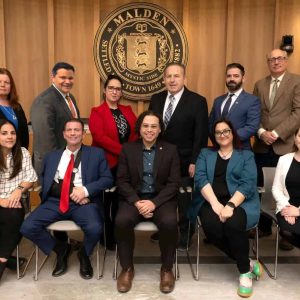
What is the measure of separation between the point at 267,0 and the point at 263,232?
10.0 feet

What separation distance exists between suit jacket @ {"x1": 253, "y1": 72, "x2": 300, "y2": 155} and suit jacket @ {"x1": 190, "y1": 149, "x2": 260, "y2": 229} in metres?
0.58

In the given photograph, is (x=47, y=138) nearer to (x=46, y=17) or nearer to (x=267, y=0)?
(x=46, y=17)

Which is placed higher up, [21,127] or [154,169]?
[21,127]

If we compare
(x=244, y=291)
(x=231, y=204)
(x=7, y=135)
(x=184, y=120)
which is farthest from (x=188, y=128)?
(x=7, y=135)

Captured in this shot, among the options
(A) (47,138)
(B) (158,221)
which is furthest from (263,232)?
(A) (47,138)

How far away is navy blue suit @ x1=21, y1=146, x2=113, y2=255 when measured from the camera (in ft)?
9.39

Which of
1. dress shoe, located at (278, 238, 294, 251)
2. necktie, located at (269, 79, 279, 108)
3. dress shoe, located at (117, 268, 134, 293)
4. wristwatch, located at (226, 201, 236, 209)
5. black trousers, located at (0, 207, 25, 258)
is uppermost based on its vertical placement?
necktie, located at (269, 79, 279, 108)

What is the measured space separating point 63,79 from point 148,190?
46.3 inches

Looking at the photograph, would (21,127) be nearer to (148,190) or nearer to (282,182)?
(148,190)

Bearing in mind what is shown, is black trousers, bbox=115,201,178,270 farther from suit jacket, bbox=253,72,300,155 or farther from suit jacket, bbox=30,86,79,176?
suit jacket, bbox=253,72,300,155

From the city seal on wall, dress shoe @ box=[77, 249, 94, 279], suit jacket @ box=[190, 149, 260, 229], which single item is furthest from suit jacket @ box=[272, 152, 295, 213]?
the city seal on wall

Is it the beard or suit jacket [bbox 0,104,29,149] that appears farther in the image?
the beard

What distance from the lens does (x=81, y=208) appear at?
297 cm

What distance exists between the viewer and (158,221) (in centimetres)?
283
